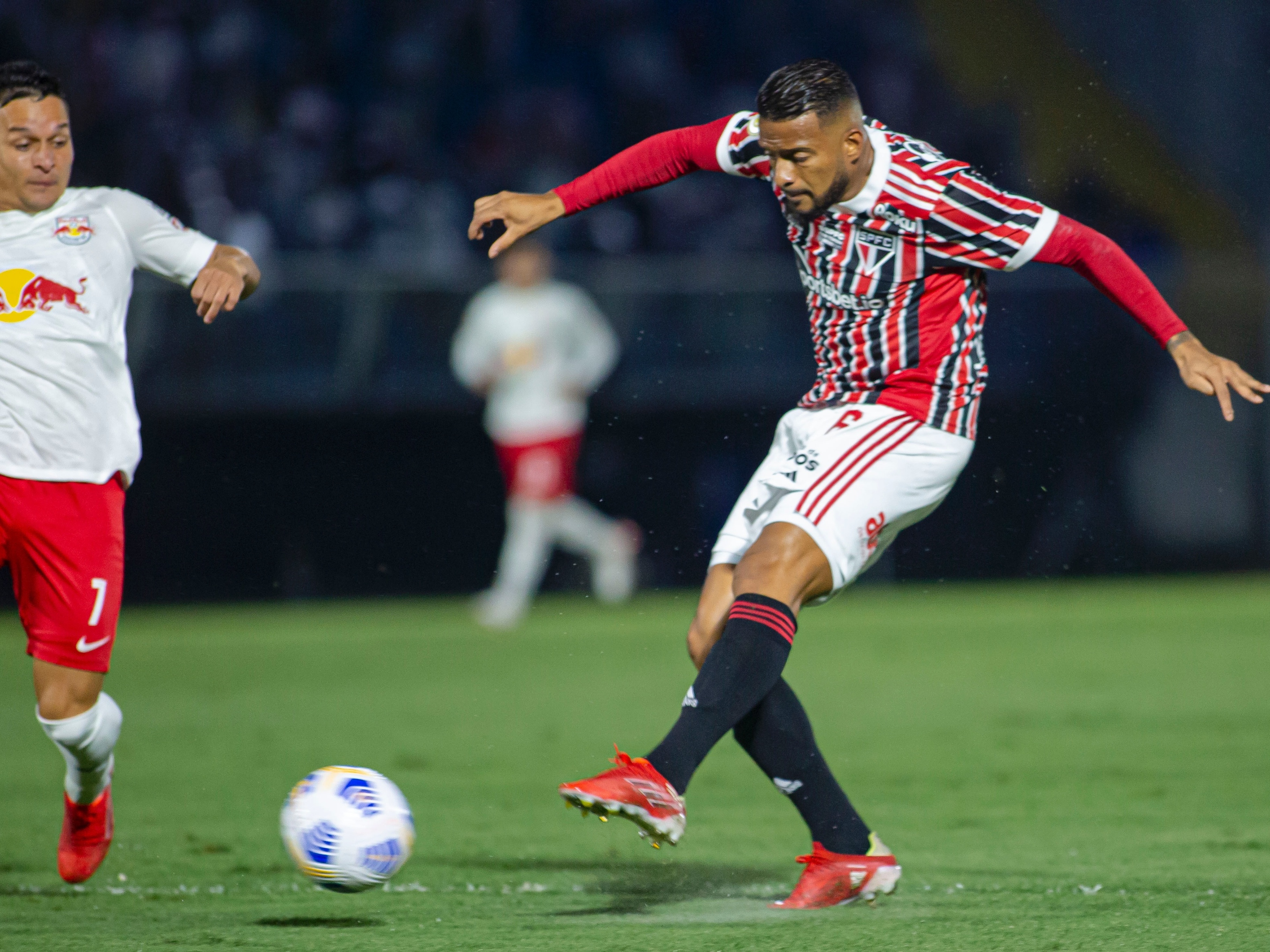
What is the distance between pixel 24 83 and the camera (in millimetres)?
4078

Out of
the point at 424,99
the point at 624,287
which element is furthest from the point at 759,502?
the point at 424,99

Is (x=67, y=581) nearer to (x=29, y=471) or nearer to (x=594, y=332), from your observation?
(x=29, y=471)

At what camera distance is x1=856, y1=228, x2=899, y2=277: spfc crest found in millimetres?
3865

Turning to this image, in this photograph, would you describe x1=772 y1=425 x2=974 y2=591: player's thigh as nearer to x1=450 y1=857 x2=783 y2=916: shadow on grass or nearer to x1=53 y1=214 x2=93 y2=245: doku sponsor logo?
x1=450 y1=857 x2=783 y2=916: shadow on grass

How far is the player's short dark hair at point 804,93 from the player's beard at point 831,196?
0.51 feet

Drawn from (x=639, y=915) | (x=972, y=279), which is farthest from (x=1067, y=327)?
(x=639, y=915)

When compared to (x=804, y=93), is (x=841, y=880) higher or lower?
lower

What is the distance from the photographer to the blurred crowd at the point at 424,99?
486 inches

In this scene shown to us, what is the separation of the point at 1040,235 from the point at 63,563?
2.57 metres

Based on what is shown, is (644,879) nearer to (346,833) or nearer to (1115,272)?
(346,833)

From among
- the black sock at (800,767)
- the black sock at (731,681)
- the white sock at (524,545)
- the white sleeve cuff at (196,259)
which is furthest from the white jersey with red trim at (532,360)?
the black sock at (731,681)

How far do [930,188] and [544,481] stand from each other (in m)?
7.03

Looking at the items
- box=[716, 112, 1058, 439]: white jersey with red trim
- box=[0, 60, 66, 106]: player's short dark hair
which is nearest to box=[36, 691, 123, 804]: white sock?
box=[0, 60, 66, 106]: player's short dark hair

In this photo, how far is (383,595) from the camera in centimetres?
1164
